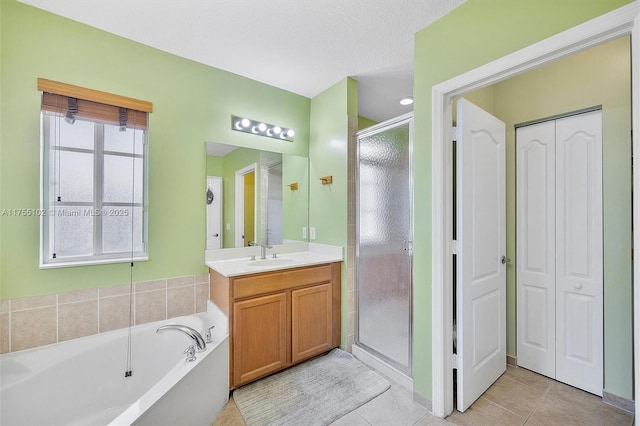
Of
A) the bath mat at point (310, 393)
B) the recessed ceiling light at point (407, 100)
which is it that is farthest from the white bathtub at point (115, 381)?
the recessed ceiling light at point (407, 100)

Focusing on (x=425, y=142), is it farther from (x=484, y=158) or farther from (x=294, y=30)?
(x=294, y=30)

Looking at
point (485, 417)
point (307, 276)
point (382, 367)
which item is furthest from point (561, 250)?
point (307, 276)

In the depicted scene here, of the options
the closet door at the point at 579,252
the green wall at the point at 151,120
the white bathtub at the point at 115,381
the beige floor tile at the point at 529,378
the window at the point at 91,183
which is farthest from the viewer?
the beige floor tile at the point at 529,378

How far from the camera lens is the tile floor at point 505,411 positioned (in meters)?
1.65

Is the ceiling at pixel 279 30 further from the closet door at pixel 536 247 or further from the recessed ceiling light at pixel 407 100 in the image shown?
the closet door at pixel 536 247

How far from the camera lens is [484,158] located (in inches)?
75.0

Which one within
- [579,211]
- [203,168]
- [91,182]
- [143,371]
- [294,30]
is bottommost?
[143,371]

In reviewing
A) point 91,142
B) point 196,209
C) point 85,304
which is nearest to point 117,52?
point 91,142

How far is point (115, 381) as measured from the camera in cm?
174

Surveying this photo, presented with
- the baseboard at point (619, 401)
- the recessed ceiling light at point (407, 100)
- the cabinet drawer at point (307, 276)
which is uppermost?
the recessed ceiling light at point (407, 100)

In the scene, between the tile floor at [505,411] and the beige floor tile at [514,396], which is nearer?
the tile floor at [505,411]

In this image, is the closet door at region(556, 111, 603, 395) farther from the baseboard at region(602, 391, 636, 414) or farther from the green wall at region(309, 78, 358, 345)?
the green wall at region(309, 78, 358, 345)

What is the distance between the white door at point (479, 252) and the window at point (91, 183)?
229 centimetres

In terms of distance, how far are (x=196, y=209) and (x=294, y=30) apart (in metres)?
1.57
